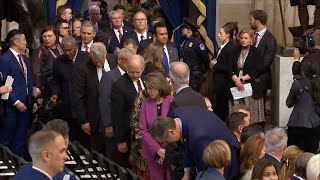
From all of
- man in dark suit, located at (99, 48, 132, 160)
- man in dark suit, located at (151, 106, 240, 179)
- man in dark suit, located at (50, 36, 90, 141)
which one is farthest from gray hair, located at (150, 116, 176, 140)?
man in dark suit, located at (50, 36, 90, 141)

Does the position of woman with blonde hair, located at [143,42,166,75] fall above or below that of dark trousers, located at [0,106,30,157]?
above

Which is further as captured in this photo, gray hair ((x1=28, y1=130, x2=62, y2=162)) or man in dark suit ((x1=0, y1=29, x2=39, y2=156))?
man in dark suit ((x1=0, y1=29, x2=39, y2=156))

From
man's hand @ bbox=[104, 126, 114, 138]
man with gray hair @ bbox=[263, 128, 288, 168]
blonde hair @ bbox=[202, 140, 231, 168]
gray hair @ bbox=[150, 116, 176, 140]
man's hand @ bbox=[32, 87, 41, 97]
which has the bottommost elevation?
man's hand @ bbox=[104, 126, 114, 138]

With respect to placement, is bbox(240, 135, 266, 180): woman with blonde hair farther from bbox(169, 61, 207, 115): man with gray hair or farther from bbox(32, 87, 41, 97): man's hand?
bbox(32, 87, 41, 97): man's hand

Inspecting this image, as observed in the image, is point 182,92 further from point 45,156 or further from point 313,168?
point 45,156

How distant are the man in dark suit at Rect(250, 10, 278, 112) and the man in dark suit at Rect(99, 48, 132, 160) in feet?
8.71

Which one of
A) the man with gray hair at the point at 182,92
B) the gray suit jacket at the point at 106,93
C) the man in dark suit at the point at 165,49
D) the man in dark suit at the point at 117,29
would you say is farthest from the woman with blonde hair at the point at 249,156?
the man in dark suit at the point at 117,29

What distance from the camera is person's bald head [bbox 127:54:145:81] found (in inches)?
425

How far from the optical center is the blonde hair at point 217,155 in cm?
818

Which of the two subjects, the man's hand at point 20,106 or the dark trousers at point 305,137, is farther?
the man's hand at point 20,106

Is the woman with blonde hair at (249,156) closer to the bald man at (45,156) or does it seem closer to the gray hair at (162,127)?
the gray hair at (162,127)

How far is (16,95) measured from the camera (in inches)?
488

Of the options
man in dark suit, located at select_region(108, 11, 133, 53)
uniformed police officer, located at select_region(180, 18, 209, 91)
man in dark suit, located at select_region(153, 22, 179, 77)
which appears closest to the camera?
man in dark suit, located at select_region(153, 22, 179, 77)

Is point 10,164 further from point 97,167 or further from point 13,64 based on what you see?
point 13,64
